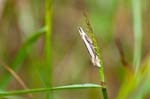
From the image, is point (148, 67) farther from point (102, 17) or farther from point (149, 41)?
point (102, 17)

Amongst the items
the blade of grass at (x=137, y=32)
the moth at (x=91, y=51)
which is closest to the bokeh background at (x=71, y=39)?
the blade of grass at (x=137, y=32)

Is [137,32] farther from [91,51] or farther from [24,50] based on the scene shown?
[91,51]

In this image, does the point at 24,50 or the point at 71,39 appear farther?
the point at 71,39

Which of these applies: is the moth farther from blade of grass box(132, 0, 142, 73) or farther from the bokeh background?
the bokeh background

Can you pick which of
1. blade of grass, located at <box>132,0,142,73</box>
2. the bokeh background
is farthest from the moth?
the bokeh background

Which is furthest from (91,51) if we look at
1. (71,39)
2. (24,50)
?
(71,39)

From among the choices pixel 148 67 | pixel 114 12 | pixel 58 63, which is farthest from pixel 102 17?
pixel 148 67

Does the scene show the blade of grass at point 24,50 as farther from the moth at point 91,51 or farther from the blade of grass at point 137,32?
the moth at point 91,51
